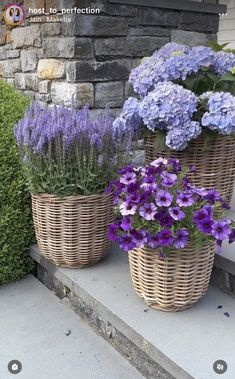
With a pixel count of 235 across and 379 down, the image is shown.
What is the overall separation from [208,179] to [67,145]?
0.67 metres

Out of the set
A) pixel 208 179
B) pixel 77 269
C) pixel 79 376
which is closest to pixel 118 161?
pixel 208 179

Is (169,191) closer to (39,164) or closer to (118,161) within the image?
(118,161)

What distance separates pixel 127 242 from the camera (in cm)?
164

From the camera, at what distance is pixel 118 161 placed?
214 centimetres

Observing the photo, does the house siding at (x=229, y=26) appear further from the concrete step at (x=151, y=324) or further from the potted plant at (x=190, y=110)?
the concrete step at (x=151, y=324)

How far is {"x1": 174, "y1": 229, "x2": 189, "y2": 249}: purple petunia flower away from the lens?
158 centimetres

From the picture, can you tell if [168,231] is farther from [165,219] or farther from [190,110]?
[190,110]

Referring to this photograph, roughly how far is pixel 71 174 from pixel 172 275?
2.25 feet

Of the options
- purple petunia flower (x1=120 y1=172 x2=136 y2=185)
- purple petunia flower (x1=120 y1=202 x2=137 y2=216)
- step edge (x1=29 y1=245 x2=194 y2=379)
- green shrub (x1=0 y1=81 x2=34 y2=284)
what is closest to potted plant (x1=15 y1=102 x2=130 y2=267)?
step edge (x1=29 y1=245 x2=194 y2=379)

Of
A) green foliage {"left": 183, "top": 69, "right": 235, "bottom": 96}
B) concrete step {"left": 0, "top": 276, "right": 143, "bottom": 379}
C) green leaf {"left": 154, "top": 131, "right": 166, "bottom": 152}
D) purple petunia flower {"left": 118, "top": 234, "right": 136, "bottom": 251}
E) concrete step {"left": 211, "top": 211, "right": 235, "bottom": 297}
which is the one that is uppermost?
green foliage {"left": 183, "top": 69, "right": 235, "bottom": 96}

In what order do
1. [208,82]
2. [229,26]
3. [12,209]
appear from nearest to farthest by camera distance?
[208,82] < [12,209] < [229,26]

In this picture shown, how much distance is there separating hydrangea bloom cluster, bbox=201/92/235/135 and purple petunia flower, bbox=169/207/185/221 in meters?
0.45

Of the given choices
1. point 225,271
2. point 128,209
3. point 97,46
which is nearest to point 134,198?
point 128,209

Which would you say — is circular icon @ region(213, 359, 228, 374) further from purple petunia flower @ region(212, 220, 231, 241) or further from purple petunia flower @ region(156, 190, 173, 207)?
purple petunia flower @ region(156, 190, 173, 207)
